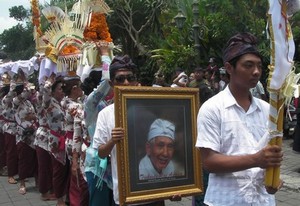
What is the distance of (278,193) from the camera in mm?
5840

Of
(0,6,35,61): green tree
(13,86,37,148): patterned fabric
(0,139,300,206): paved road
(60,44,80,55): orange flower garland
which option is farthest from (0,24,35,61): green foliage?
(60,44,80,55): orange flower garland

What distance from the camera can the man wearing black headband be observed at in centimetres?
218

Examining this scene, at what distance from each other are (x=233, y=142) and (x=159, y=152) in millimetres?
748

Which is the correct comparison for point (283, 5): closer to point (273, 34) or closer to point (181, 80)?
point (273, 34)

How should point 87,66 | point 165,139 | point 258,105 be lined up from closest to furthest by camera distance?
point 258,105 → point 165,139 → point 87,66

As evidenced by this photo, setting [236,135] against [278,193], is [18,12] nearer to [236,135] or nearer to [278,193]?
[278,193]

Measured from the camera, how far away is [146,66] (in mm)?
21391

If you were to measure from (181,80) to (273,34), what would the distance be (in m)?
8.13

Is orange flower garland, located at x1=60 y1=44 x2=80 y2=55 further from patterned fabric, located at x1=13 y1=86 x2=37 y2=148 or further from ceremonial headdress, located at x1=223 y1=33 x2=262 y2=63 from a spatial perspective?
ceremonial headdress, located at x1=223 y1=33 x2=262 y2=63

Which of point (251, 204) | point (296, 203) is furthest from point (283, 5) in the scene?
point (296, 203)

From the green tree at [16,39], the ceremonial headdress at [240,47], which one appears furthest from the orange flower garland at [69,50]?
the green tree at [16,39]

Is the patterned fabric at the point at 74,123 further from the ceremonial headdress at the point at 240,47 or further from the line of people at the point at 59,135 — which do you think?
the ceremonial headdress at the point at 240,47

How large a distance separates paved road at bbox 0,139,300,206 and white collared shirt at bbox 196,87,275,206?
3.38 m

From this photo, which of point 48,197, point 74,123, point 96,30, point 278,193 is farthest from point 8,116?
point 278,193
